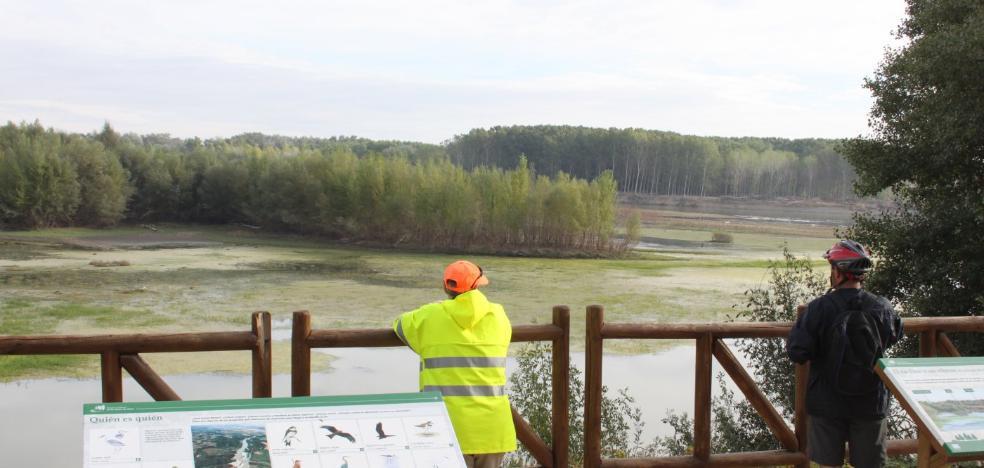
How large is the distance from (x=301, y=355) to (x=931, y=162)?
11.8 metres

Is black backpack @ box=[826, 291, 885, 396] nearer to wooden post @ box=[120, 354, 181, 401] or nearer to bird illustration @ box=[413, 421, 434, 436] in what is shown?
bird illustration @ box=[413, 421, 434, 436]

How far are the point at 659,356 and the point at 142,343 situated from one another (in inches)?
660

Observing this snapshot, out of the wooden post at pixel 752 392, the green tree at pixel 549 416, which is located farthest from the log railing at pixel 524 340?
the green tree at pixel 549 416

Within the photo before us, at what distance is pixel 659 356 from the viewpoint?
20.1 metres

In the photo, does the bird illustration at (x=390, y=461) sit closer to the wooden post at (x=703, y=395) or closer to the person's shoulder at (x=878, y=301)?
the person's shoulder at (x=878, y=301)

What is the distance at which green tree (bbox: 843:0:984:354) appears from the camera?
40.3ft

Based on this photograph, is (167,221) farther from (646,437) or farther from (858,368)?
(858,368)

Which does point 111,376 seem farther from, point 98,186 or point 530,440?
point 98,186

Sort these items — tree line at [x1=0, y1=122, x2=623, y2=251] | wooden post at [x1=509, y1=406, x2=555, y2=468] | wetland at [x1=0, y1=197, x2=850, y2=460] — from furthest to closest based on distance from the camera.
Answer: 1. tree line at [x1=0, y1=122, x2=623, y2=251]
2. wetland at [x1=0, y1=197, x2=850, y2=460]
3. wooden post at [x1=509, y1=406, x2=555, y2=468]

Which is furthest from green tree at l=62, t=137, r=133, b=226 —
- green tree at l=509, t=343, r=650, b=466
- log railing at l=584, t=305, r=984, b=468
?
log railing at l=584, t=305, r=984, b=468

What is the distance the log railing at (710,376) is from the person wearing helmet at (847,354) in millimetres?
923

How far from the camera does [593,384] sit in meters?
5.32

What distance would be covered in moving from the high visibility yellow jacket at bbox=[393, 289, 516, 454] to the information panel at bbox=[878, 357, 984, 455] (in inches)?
73.4

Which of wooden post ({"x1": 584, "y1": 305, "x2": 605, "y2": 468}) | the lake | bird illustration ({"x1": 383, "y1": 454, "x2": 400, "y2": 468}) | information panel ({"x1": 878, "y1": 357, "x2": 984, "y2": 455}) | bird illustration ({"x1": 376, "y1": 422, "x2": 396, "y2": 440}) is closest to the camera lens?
bird illustration ({"x1": 383, "y1": 454, "x2": 400, "y2": 468})
